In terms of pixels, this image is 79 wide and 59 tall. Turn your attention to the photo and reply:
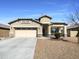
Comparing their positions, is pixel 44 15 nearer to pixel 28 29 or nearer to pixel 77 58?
pixel 28 29

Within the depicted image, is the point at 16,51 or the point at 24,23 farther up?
the point at 24,23

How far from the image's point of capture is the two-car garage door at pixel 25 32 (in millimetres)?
38312

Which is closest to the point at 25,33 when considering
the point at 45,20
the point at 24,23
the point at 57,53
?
the point at 24,23

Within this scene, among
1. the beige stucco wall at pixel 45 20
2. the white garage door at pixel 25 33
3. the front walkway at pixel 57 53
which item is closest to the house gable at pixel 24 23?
the white garage door at pixel 25 33

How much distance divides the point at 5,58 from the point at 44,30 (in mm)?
32462

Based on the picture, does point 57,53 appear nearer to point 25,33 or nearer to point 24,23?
point 25,33

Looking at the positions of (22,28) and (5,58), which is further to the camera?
(22,28)

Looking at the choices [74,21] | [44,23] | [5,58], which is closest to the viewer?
[5,58]

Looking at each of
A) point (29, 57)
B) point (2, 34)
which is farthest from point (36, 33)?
point (29, 57)

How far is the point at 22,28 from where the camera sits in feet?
127

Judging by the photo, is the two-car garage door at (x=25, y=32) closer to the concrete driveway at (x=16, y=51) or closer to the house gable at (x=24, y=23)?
the house gable at (x=24, y=23)

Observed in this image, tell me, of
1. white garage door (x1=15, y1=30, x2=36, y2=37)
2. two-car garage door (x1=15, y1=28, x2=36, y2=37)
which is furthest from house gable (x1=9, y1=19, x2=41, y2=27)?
white garage door (x1=15, y1=30, x2=36, y2=37)

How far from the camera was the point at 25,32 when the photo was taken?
38.5m

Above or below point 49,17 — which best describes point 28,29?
below
